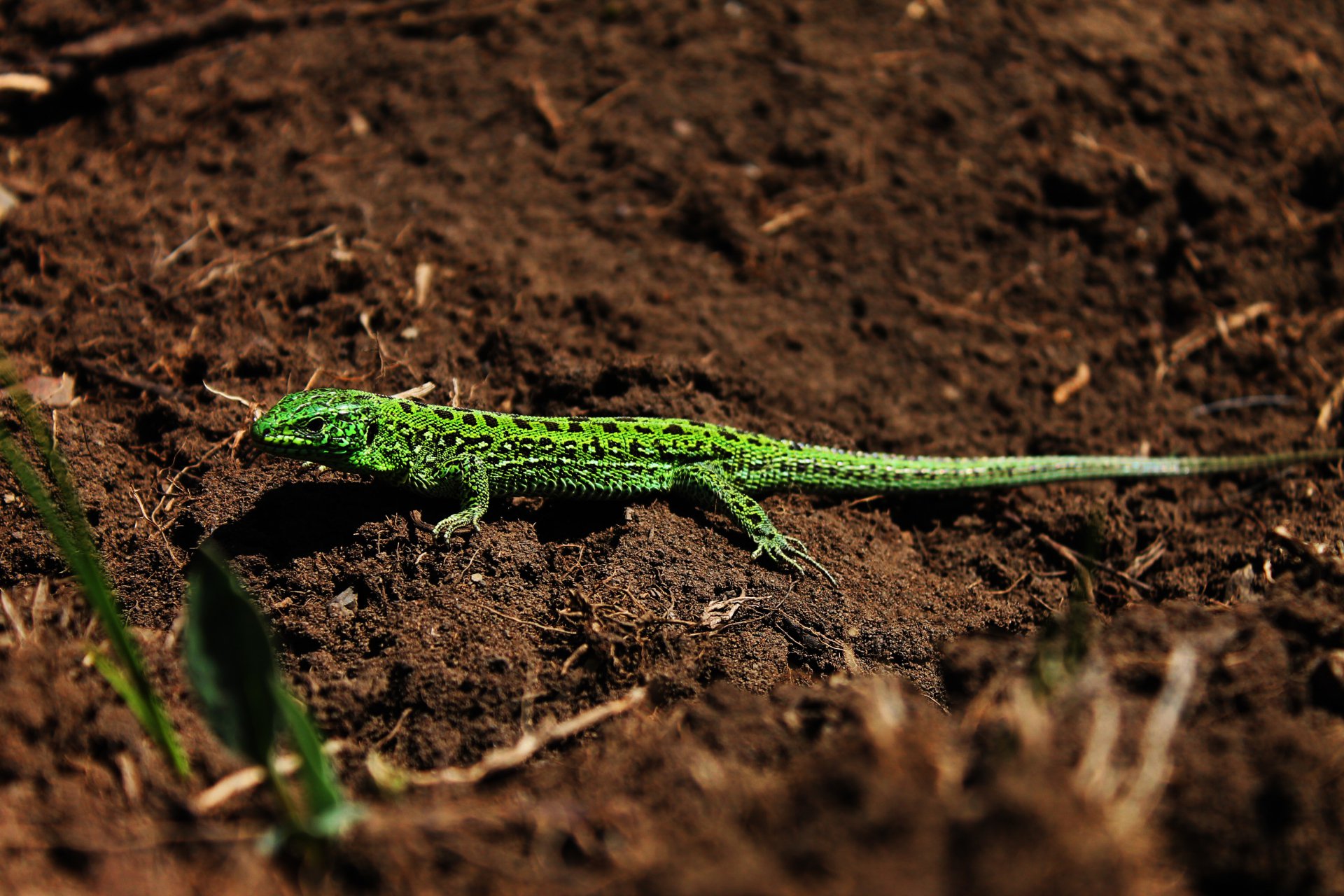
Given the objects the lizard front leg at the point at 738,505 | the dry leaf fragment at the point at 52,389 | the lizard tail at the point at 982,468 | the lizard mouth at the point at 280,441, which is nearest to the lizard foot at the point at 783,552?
the lizard front leg at the point at 738,505

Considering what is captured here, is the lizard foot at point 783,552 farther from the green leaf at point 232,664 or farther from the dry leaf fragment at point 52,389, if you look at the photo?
the dry leaf fragment at point 52,389

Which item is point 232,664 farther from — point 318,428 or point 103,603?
point 318,428

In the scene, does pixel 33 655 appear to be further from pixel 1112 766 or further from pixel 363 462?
pixel 1112 766

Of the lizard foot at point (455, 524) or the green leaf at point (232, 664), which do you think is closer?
the green leaf at point (232, 664)

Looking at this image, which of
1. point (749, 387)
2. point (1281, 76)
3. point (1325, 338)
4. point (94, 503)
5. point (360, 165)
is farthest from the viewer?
point (1281, 76)

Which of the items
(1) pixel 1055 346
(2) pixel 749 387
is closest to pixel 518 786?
(2) pixel 749 387

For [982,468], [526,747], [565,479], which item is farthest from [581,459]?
[982,468]
